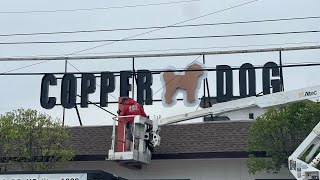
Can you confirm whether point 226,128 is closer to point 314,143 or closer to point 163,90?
point 163,90

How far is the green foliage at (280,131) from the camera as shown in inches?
833

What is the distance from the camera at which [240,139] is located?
79.7 feet

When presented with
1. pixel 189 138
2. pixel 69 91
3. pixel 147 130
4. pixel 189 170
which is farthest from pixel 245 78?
pixel 69 91

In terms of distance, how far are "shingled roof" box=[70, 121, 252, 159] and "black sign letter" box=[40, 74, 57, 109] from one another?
3184mm

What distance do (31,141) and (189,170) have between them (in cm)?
641

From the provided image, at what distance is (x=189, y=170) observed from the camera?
2525 centimetres

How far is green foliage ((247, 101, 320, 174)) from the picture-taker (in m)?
21.2

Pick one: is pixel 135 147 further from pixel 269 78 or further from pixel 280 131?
pixel 269 78

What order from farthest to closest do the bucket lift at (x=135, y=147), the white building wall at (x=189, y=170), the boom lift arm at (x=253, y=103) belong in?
the white building wall at (x=189, y=170) < the bucket lift at (x=135, y=147) < the boom lift arm at (x=253, y=103)

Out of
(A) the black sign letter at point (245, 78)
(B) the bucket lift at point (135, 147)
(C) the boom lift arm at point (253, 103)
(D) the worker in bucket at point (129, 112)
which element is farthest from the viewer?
(A) the black sign letter at point (245, 78)

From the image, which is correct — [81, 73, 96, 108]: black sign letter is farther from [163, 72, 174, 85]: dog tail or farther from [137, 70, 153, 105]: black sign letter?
[163, 72, 174, 85]: dog tail

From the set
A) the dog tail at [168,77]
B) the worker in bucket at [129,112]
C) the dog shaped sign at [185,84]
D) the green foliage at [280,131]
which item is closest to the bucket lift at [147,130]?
the worker in bucket at [129,112]

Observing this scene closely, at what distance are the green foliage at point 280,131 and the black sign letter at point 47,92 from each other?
10699 millimetres

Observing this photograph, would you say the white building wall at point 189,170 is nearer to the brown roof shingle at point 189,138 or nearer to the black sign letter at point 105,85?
the brown roof shingle at point 189,138
